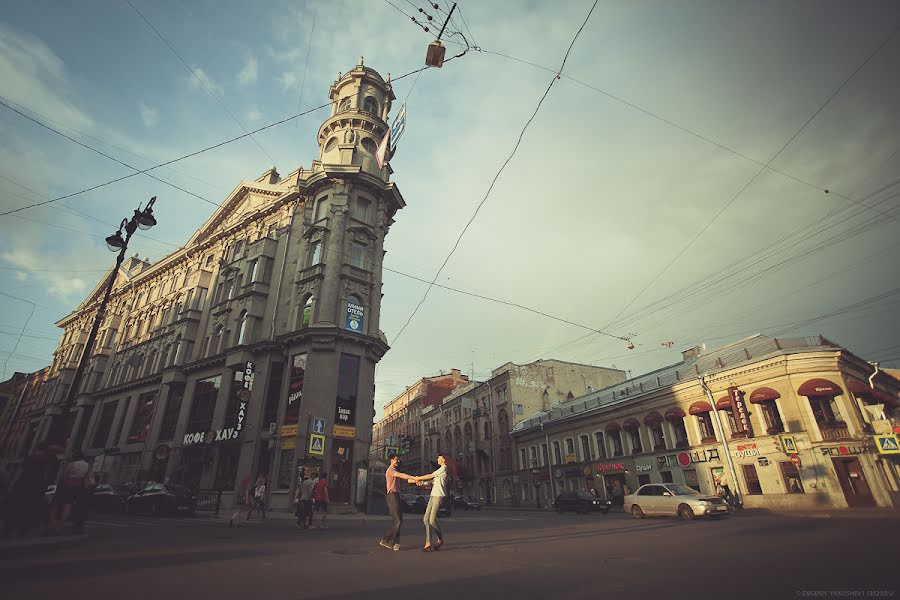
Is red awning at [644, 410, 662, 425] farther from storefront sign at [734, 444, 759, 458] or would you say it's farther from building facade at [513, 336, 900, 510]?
storefront sign at [734, 444, 759, 458]

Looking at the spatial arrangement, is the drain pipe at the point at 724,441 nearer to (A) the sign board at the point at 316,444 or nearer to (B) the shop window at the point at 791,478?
(B) the shop window at the point at 791,478

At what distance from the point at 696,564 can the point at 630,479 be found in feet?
96.6

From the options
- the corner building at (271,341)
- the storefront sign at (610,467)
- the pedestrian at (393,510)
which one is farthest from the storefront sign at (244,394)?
the storefront sign at (610,467)

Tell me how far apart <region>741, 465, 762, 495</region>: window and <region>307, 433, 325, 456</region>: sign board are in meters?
24.3

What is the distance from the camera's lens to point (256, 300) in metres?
32.6

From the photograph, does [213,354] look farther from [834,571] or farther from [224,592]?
[834,571]

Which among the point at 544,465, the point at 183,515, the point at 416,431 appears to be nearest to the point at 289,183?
the point at 183,515

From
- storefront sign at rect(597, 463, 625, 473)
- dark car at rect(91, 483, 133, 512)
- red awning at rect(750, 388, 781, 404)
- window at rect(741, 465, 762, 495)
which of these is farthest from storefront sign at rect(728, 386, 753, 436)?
dark car at rect(91, 483, 133, 512)

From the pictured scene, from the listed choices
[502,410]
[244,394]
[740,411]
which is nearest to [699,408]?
[740,411]

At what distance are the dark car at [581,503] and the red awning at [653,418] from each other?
24.9 feet

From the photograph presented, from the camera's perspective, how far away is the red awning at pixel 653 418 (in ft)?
100

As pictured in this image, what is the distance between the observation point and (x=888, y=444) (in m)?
19.6

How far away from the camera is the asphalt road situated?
473 centimetres

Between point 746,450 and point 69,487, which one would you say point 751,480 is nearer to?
point 746,450
